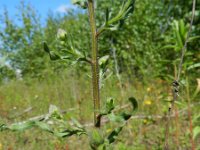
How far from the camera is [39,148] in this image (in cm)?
377

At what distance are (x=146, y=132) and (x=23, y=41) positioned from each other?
1574 cm

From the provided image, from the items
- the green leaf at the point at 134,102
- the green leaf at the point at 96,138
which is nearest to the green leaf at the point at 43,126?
the green leaf at the point at 96,138

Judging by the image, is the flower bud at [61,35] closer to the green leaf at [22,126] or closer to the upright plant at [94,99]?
the upright plant at [94,99]

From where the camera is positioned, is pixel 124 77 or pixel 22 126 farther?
pixel 124 77

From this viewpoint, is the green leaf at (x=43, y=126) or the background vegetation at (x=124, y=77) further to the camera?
the background vegetation at (x=124, y=77)

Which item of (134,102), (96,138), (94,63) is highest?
(94,63)

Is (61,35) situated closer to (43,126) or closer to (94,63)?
(94,63)

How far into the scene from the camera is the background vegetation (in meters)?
3.01

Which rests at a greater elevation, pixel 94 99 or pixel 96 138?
pixel 94 99

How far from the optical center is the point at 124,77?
24.9 ft

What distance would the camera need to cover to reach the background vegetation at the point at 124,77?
3.01 meters

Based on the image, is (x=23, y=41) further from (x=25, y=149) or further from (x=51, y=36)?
(x=25, y=149)

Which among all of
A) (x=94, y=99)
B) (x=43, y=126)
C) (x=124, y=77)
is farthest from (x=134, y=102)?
(x=124, y=77)

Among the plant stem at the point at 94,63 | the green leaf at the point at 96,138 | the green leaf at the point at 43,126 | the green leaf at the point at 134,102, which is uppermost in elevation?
the plant stem at the point at 94,63
